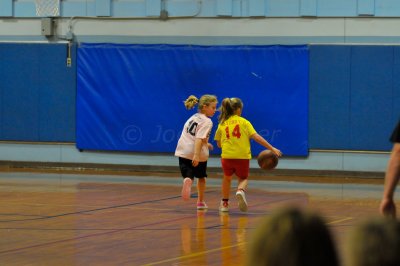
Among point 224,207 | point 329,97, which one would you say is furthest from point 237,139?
point 329,97

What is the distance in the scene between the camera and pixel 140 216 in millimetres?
13008

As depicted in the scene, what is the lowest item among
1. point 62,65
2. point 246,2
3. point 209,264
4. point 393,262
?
point 209,264

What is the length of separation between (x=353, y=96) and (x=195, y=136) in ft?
25.3

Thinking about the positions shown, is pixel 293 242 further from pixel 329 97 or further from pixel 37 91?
pixel 37 91

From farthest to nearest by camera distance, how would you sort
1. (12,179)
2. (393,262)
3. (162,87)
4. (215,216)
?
1. (162,87)
2. (12,179)
3. (215,216)
4. (393,262)

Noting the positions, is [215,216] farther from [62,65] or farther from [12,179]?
[62,65]

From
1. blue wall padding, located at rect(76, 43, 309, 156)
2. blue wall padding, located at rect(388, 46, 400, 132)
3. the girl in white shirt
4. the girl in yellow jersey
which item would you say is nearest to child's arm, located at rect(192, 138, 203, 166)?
the girl in white shirt

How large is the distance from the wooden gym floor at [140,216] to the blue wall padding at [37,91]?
2157mm

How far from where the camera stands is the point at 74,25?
22328 millimetres

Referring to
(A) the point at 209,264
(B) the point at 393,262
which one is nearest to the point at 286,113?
(A) the point at 209,264

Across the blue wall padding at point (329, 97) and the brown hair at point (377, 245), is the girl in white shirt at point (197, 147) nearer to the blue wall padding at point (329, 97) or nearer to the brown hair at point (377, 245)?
the blue wall padding at point (329, 97)

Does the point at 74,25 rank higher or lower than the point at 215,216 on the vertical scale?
higher

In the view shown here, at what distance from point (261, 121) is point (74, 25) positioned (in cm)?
531

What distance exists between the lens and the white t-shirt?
44.7 ft
